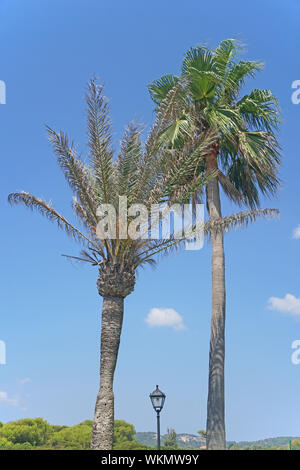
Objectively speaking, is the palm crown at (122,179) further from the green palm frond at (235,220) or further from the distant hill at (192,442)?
the distant hill at (192,442)

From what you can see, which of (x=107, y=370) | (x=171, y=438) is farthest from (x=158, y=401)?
(x=171, y=438)

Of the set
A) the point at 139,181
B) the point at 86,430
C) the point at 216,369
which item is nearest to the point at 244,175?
the point at 139,181

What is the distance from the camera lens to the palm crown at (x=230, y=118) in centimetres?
1652

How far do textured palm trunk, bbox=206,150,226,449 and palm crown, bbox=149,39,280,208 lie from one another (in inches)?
52.2

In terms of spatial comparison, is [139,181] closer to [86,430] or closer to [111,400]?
[111,400]

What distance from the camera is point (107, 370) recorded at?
13.0 meters

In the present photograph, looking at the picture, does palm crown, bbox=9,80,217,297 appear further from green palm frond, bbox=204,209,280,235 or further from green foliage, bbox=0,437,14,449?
green foliage, bbox=0,437,14,449

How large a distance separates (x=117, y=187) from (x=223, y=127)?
4.49 metres

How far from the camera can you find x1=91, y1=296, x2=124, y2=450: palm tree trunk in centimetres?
1245

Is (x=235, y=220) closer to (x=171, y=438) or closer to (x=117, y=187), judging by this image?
(x=117, y=187)

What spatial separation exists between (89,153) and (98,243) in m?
2.48

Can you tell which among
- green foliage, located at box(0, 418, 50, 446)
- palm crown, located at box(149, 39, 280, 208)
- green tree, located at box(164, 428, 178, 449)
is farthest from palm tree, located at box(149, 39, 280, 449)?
green tree, located at box(164, 428, 178, 449)

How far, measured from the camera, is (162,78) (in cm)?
1831

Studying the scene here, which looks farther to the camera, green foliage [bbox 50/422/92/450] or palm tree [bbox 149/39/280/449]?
green foliage [bbox 50/422/92/450]
